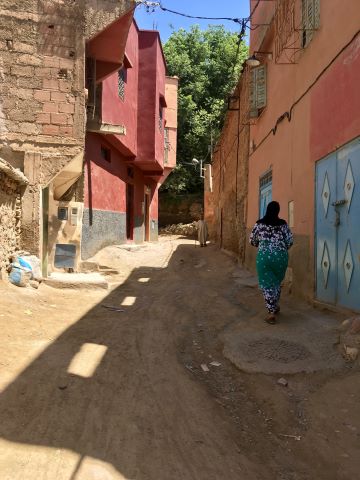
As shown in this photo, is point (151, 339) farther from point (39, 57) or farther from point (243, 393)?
point (39, 57)

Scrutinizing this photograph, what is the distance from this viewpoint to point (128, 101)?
15.4 metres

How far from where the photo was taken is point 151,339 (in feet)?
17.5

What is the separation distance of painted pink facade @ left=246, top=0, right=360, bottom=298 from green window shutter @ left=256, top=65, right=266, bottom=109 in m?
0.18

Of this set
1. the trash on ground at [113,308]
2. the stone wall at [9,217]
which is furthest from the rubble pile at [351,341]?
the stone wall at [9,217]

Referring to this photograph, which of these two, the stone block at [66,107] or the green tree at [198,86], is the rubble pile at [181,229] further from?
the stone block at [66,107]

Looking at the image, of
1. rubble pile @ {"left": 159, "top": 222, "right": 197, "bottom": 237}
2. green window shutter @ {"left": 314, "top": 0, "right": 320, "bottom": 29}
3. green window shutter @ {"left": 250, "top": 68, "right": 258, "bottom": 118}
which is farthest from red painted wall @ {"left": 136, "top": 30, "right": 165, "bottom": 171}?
green window shutter @ {"left": 314, "top": 0, "right": 320, "bottom": 29}

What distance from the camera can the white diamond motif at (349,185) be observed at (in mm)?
4852

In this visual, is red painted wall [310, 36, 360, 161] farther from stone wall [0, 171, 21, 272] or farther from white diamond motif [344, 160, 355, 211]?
stone wall [0, 171, 21, 272]

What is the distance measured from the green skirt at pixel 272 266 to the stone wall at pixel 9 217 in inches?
166

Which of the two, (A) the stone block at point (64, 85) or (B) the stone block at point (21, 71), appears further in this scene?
(A) the stone block at point (64, 85)

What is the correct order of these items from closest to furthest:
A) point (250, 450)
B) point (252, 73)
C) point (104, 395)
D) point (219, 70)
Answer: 1. point (250, 450)
2. point (104, 395)
3. point (252, 73)
4. point (219, 70)

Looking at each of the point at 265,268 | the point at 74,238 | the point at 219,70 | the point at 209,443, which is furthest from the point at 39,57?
Result: the point at 219,70

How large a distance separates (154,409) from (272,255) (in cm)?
295

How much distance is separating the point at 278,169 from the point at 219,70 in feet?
87.3
